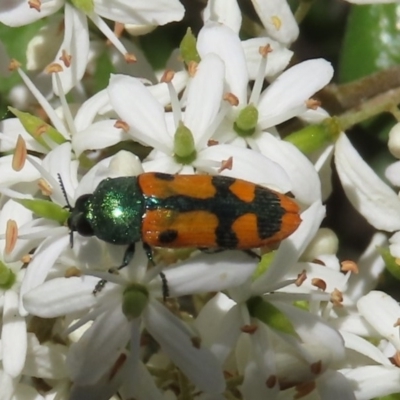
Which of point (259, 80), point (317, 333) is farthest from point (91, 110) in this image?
point (317, 333)

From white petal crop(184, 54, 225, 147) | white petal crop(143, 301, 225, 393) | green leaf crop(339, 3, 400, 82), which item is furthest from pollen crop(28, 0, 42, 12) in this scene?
green leaf crop(339, 3, 400, 82)

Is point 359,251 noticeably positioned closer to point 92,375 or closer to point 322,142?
point 322,142

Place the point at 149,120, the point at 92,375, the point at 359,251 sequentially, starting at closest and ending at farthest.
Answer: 1. the point at 92,375
2. the point at 149,120
3. the point at 359,251

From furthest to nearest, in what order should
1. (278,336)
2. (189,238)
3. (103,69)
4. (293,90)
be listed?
(103,69) < (293,90) < (278,336) < (189,238)

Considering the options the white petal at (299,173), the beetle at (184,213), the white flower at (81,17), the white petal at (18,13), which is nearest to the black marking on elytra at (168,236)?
the beetle at (184,213)

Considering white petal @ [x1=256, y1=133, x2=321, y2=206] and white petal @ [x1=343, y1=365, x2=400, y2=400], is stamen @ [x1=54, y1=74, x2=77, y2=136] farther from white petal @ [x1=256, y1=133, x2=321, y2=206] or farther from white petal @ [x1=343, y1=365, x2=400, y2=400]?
white petal @ [x1=343, y1=365, x2=400, y2=400]

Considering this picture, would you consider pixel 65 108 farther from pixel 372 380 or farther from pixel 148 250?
pixel 372 380

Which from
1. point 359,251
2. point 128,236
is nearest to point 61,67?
point 128,236
